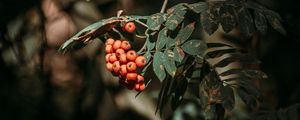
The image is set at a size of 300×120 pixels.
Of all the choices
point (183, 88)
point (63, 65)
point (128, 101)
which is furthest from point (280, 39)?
point (183, 88)

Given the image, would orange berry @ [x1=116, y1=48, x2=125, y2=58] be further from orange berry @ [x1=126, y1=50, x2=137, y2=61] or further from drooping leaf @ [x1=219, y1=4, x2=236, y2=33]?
drooping leaf @ [x1=219, y1=4, x2=236, y2=33]

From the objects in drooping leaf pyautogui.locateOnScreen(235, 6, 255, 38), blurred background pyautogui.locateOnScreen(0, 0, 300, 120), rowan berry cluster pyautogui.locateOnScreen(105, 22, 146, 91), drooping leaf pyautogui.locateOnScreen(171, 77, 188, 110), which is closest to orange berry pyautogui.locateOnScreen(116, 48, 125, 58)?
rowan berry cluster pyautogui.locateOnScreen(105, 22, 146, 91)

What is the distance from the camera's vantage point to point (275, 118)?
219cm

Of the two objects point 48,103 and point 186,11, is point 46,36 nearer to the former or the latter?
point 48,103

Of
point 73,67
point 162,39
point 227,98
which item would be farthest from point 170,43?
point 73,67

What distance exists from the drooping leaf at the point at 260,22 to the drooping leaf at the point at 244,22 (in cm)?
4

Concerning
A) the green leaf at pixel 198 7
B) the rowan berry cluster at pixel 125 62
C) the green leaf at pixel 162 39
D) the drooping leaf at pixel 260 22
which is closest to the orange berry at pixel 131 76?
the rowan berry cluster at pixel 125 62

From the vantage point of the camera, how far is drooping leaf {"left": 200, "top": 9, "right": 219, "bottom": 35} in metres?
1.54

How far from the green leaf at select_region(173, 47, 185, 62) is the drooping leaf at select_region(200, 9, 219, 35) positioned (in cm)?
12

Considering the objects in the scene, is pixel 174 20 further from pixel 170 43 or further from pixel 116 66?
pixel 116 66

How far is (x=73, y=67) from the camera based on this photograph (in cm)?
294

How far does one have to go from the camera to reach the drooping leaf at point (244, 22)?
1.60 meters

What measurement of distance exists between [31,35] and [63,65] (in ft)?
0.81

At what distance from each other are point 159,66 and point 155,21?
5.1 inches
